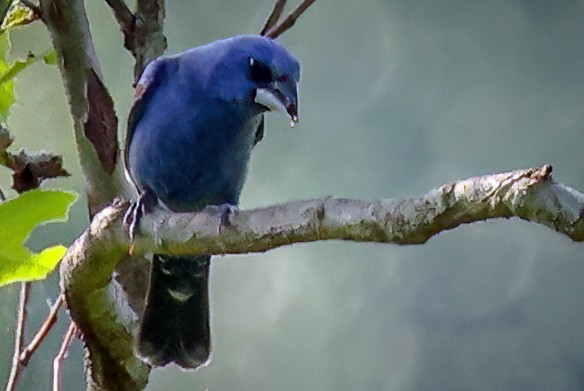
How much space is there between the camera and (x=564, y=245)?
1963 millimetres

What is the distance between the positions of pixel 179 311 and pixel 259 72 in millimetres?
340

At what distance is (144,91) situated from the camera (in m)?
1.31

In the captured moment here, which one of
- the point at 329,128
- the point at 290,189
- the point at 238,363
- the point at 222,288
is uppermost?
the point at 329,128

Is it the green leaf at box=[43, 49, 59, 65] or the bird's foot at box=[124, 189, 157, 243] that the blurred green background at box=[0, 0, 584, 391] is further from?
the bird's foot at box=[124, 189, 157, 243]

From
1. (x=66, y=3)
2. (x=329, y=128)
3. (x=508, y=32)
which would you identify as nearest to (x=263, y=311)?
(x=329, y=128)

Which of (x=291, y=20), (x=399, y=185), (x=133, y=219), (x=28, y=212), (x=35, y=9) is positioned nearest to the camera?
(x=28, y=212)

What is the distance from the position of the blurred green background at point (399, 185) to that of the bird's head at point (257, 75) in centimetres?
74

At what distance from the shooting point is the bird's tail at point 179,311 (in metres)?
1.21

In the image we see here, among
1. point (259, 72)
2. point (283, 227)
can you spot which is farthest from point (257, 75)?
point (283, 227)

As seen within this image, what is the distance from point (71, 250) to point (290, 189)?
99 centimetres

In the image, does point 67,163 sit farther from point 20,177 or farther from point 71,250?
point 71,250

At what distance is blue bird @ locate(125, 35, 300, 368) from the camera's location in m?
1.20

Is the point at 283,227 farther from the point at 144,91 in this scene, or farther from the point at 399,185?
the point at 399,185

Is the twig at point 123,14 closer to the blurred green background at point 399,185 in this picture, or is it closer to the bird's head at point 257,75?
the bird's head at point 257,75
